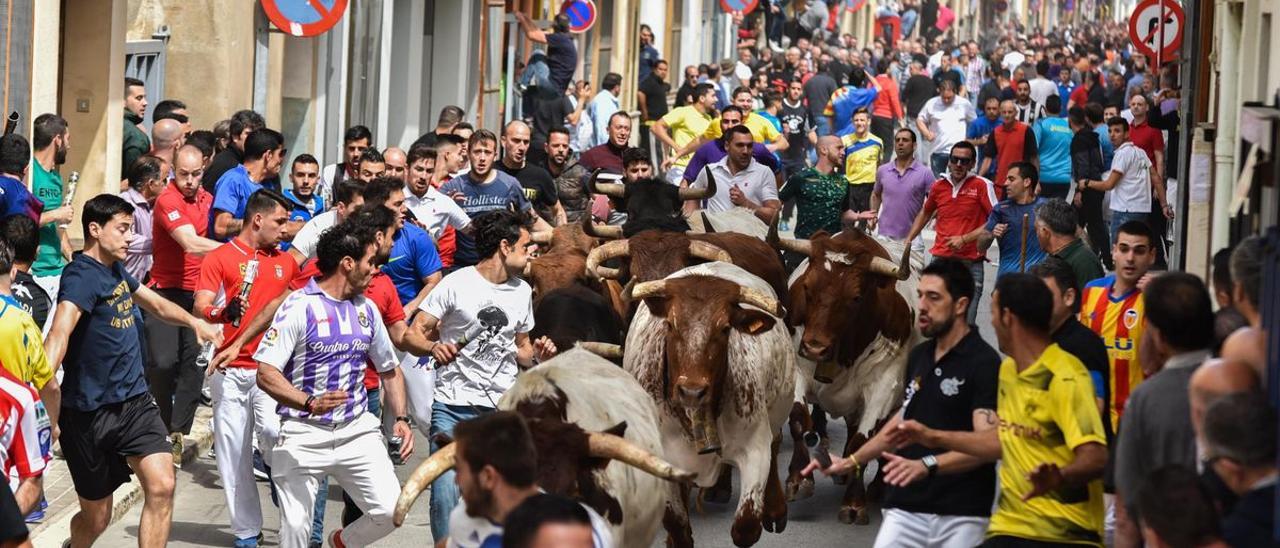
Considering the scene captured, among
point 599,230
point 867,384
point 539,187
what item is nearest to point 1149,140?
point 539,187

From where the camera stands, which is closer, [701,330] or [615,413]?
[615,413]

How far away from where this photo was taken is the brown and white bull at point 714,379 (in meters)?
9.62

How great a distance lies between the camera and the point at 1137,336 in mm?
8867

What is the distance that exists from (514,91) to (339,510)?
20877 millimetres

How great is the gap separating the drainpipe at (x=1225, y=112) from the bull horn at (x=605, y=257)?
4563 mm

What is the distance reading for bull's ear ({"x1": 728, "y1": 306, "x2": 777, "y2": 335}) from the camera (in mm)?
9688

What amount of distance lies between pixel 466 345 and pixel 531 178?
551 cm

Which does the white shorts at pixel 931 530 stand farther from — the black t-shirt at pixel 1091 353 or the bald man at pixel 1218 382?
the bald man at pixel 1218 382

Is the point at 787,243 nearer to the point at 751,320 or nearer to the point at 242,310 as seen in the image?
the point at 751,320

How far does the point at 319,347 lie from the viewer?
348 inches

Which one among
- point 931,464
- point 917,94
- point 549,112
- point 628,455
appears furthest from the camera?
point 917,94

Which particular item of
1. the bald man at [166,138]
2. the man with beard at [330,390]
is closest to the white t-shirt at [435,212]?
the bald man at [166,138]

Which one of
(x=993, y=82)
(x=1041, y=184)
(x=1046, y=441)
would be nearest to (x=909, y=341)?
(x=1046, y=441)

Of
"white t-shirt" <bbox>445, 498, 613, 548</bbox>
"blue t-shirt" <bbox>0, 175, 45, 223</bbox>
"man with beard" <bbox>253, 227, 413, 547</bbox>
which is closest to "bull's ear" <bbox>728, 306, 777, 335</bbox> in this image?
"man with beard" <bbox>253, 227, 413, 547</bbox>
